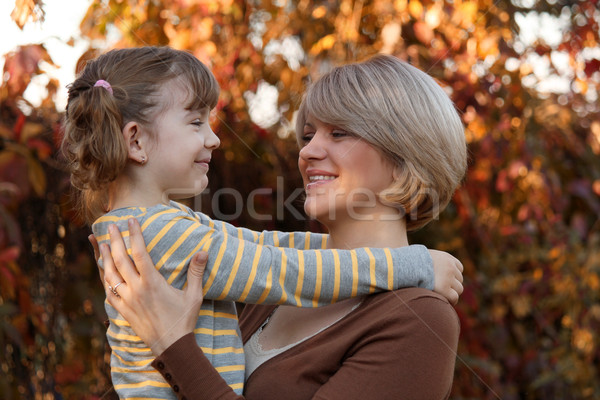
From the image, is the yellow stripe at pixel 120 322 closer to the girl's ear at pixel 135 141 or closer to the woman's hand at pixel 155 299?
the woman's hand at pixel 155 299

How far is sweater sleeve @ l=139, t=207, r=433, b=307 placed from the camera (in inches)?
54.2

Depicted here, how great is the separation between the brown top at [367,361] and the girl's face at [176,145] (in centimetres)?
39

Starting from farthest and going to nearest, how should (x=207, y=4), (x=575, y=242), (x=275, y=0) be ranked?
(x=575, y=242) → (x=275, y=0) → (x=207, y=4)

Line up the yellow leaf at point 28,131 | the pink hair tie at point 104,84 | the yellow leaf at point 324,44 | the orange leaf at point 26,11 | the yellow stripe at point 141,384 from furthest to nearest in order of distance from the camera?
1. the yellow leaf at point 324,44
2. the yellow leaf at point 28,131
3. the orange leaf at point 26,11
4. the pink hair tie at point 104,84
5. the yellow stripe at point 141,384

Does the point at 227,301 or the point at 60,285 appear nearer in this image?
the point at 227,301

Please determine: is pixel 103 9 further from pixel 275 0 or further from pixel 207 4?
pixel 275 0

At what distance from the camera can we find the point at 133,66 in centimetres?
156

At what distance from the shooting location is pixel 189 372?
132 centimetres

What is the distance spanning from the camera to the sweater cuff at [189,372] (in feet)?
4.30

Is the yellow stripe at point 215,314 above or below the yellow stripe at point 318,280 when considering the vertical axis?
below

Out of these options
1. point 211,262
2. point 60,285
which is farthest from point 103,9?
point 211,262

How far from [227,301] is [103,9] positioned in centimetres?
194

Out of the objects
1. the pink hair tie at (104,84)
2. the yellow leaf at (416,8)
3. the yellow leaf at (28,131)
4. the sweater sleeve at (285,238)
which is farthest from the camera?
the yellow leaf at (416,8)

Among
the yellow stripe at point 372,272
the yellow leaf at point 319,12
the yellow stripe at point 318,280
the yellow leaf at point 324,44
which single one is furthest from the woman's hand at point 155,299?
the yellow leaf at point 319,12
